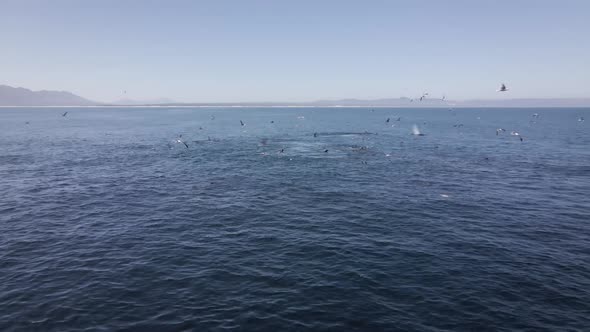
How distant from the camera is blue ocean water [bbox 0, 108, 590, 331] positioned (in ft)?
78.0

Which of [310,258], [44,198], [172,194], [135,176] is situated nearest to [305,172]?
[172,194]

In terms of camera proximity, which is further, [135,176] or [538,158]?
[538,158]

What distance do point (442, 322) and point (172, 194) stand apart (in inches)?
1671

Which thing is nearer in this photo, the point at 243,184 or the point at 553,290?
the point at 553,290

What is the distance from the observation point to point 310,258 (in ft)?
106

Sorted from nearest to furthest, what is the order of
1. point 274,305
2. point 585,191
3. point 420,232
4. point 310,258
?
1. point 274,305
2. point 310,258
3. point 420,232
4. point 585,191

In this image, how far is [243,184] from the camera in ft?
194

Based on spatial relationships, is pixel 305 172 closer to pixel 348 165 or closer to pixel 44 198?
pixel 348 165

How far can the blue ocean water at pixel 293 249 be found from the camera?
78.0ft

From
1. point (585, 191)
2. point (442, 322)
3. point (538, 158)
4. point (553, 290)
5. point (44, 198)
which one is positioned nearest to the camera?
point (442, 322)

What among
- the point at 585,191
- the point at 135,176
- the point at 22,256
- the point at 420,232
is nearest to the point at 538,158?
the point at 585,191

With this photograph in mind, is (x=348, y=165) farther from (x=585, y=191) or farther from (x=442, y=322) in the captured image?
(x=442, y=322)

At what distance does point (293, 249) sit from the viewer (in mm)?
34219

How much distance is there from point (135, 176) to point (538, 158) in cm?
9509
